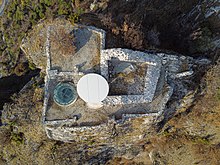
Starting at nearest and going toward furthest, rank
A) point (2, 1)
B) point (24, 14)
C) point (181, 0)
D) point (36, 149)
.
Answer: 1. point (36, 149)
2. point (181, 0)
3. point (24, 14)
4. point (2, 1)

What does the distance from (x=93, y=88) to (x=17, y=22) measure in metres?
15.7

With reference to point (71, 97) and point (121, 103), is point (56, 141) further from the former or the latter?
point (121, 103)

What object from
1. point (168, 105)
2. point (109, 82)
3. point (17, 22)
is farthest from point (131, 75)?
point (17, 22)

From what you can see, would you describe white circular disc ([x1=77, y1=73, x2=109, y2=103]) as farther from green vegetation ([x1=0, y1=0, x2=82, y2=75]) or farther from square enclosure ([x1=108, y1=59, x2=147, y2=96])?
green vegetation ([x1=0, y1=0, x2=82, y2=75])

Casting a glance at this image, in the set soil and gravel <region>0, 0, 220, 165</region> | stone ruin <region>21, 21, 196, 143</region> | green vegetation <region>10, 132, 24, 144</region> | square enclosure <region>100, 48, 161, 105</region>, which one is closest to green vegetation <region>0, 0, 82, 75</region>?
soil and gravel <region>0, 0, 220, 165</region>

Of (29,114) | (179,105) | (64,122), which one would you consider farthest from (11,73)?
(179,105)

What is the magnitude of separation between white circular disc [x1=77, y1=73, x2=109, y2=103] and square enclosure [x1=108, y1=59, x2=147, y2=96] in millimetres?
1445

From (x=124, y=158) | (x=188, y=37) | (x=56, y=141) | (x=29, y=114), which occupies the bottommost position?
(x=124, y=158)

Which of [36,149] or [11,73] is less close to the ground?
[11,73]

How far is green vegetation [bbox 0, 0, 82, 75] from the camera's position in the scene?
1046 inches

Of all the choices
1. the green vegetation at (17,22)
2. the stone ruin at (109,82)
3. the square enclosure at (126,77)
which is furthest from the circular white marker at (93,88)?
the green vegetation at (17,22)

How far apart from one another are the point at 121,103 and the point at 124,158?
12391mm

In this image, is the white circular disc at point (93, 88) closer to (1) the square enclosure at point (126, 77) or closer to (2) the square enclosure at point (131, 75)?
(2) the square enclosure at point (131, 75)

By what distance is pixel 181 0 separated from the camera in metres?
26.0
